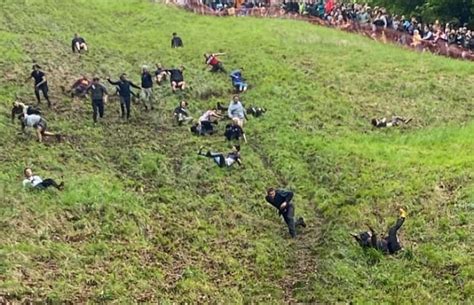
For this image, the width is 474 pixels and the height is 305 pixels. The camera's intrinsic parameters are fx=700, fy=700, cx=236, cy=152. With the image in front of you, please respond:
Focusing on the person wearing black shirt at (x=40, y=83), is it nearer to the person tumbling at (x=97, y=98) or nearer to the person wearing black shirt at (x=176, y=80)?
the person tumbling at (x=97, y=98)

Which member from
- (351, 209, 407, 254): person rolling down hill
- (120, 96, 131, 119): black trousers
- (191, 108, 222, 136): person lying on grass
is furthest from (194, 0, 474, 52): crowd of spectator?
(351, 209, 407, 254): person rolling down hill

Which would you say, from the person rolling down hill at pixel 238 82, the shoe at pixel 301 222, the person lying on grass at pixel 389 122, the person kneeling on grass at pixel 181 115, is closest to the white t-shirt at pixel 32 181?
the shoe at pixel 301 222

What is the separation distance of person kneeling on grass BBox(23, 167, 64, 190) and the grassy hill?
36 cm

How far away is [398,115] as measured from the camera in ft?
101

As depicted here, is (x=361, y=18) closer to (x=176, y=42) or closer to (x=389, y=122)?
(x=176, y=42)

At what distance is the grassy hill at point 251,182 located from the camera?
60.8 ft

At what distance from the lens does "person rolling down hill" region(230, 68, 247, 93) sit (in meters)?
33.6

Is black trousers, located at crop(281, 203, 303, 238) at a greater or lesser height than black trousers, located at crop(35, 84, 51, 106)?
lesser

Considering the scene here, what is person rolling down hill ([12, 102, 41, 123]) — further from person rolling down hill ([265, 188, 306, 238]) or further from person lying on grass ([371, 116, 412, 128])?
person lying on grass ([371, 116, 412, 128])

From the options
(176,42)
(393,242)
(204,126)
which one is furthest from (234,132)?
(176,42)

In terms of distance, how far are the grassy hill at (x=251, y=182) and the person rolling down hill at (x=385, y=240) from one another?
10.6 inches

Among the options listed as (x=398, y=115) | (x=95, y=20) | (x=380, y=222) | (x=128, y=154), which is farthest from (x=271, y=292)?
(x=95, y=20)

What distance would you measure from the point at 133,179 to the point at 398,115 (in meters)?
12.7

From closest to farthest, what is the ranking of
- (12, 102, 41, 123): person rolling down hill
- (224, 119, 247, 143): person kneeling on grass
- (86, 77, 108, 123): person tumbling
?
(12, 102, 41, 123): person rolling down hill, (86, 77, 108, 123): person tumbling, (224, 119, 247, 143): person kneeling on grass
